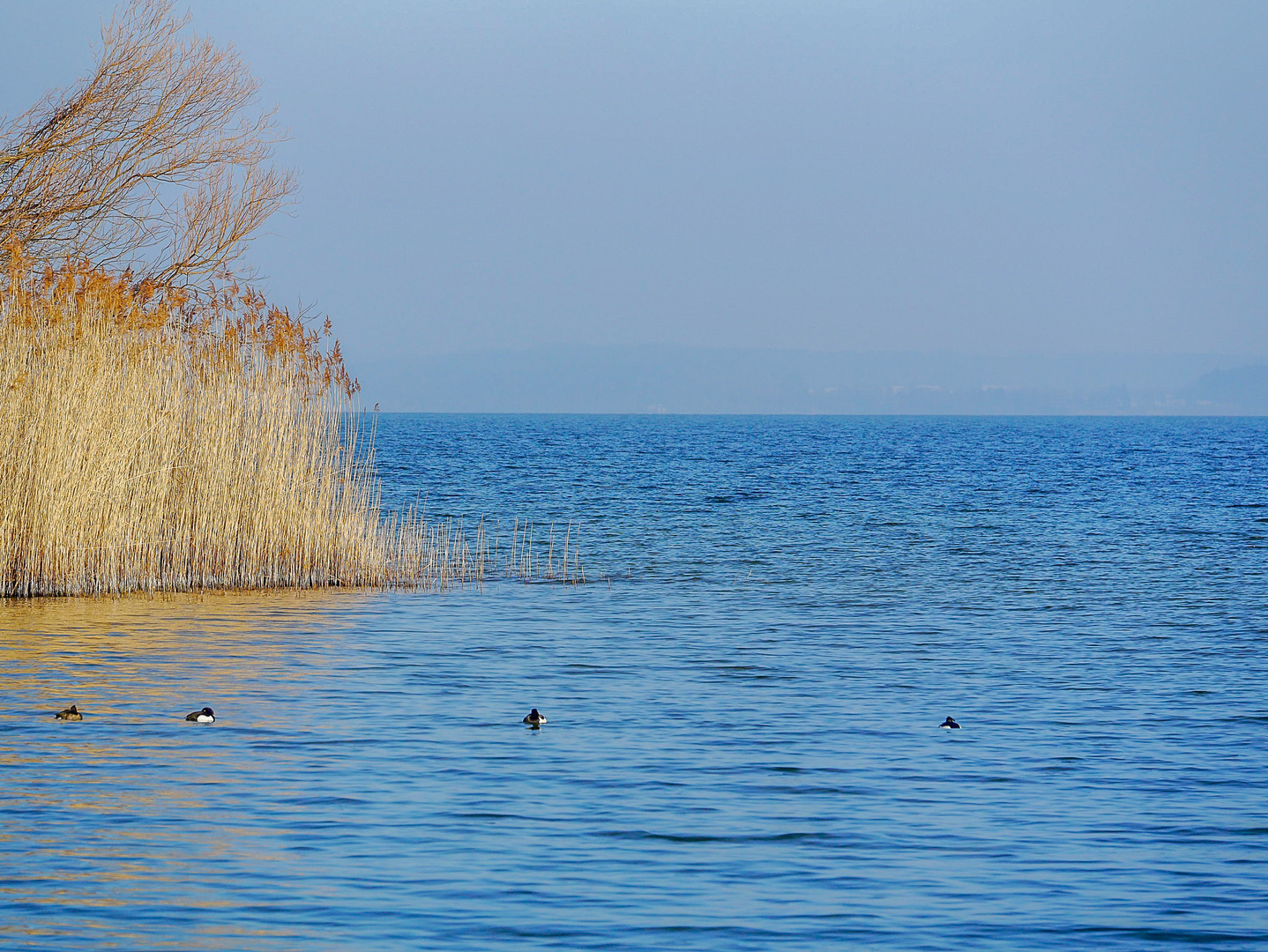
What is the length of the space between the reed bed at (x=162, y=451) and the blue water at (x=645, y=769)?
25.7 inches

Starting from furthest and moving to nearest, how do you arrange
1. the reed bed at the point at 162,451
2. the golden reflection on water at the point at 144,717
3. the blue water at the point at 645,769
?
→ the reed bed at the point at 162,451 < the golden reflection on water at the point at 144,717 < the blue water at the point at 645,769

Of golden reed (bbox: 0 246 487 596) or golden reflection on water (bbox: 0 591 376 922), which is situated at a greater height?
golden reed (bbox: 0 246 487 596)

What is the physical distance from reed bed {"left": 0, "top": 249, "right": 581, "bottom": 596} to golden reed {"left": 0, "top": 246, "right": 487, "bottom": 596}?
2cm

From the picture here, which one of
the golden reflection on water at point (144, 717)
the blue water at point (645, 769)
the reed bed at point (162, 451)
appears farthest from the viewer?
the reed bed at point (162, 451)

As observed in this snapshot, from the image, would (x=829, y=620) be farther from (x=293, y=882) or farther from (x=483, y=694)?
(x=293, y=882)

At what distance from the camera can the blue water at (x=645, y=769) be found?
257 inches

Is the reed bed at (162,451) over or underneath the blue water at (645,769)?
over

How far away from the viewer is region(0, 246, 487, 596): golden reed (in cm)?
1492

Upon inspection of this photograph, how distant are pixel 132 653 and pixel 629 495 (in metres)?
26.4

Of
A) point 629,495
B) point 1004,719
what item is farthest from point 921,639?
point 629,495

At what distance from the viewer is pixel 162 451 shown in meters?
15.9

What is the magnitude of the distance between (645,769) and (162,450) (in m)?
8.92

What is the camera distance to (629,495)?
38688 millimetres

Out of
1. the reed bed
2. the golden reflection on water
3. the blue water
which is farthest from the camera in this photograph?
the reed bed
